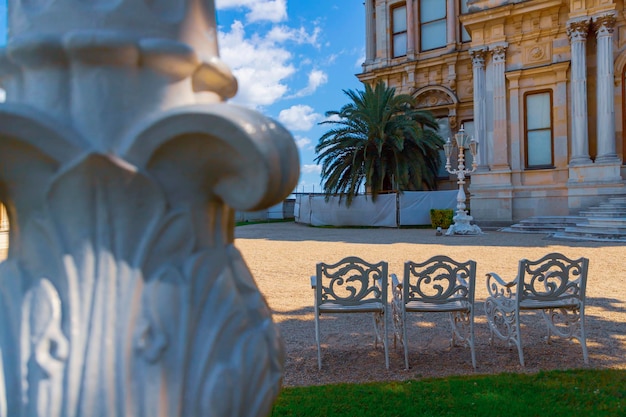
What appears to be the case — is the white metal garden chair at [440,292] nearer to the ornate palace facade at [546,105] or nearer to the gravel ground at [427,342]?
the gravel ground at [427,342]

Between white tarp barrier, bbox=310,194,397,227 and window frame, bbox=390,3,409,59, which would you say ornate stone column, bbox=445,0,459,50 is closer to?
window frame, bbox=390,3,409,59

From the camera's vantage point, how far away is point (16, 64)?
0.99 meters

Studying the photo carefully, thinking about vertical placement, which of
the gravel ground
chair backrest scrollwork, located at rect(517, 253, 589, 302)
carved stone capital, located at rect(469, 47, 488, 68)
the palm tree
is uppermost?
carved stone capital, located at rect(469, 47, 488, 68)

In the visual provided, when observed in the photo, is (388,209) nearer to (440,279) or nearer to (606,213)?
(606,213)

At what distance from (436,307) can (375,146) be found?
57.4 feet

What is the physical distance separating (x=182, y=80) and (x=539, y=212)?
1847 cm

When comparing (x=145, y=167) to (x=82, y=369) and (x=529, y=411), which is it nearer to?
(x=82, y=369)

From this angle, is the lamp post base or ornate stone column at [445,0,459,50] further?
ornate stone column at [445,0,459,50]

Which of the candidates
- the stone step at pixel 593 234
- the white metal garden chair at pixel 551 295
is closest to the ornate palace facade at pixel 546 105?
the stone step at pixel 593 234

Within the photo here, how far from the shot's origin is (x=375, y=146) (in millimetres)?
20859

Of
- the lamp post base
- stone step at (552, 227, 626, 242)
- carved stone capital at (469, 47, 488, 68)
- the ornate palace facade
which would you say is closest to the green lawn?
stone step at (552, 227, 626, 242)

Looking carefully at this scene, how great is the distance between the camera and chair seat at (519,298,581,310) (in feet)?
12.6

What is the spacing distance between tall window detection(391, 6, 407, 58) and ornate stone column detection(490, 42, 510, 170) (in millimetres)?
8791

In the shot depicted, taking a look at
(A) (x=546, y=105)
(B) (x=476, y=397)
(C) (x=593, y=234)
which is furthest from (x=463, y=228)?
(B) (x=476, y=397)
